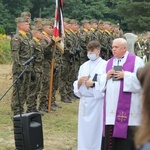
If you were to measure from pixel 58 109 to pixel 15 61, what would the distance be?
90.7 inches

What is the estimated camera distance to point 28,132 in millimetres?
6328

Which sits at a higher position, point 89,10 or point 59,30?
point 89,10

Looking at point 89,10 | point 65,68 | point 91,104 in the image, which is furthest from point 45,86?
point 89,10

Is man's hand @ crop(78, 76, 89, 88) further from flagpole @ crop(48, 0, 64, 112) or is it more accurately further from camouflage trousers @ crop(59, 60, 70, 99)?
camouflage trousers @ crop(59, 60, 70, 99)

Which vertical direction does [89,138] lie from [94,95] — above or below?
below

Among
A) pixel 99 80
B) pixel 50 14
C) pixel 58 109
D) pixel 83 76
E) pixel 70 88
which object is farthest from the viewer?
pixel 50 14

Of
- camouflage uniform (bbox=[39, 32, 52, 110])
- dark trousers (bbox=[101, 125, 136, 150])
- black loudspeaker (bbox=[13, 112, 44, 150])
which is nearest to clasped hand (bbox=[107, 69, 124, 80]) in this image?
dark trousers (bbox=[101, 125, 136, 150])

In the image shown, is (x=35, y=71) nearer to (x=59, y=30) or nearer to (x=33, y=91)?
(x=33, y=91)

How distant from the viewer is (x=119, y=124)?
571cm

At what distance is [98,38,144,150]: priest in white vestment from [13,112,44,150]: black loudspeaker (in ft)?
3.43

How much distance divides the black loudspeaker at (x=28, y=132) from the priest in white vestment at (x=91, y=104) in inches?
25.2

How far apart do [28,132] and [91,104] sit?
0.96m

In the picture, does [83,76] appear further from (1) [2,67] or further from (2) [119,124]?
(1) [2,67]

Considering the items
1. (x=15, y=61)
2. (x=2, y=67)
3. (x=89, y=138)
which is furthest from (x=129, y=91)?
(x=2, y=67)
